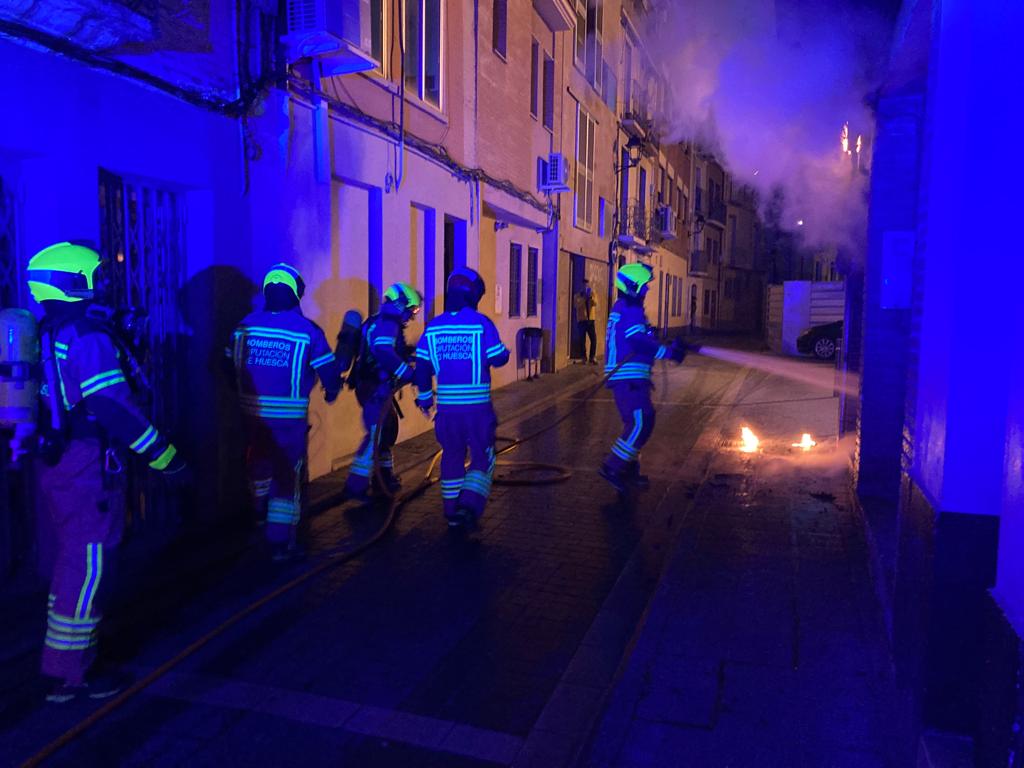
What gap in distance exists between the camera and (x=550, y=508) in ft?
22.2

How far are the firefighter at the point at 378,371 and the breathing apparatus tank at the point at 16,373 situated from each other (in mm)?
3266

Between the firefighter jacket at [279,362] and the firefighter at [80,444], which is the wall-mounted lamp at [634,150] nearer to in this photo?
the firefighter jacket at [279,362]

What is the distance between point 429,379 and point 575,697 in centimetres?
321

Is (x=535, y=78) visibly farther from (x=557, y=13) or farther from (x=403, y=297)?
(x=403, y=297)

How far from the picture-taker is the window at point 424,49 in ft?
31.0

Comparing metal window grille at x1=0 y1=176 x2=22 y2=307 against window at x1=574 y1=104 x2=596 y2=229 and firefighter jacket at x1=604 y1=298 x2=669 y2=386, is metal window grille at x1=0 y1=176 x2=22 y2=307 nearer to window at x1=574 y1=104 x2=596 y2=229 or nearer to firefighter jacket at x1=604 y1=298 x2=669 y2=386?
firefighter jacket at x1=604 y1=298 x2=669 y2=386

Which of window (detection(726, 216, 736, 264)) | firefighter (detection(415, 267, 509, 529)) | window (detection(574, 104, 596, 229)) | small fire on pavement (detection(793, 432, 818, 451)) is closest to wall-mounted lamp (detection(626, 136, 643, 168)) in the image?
window (detection(574, 104, 596, 229))

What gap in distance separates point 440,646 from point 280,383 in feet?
6.96

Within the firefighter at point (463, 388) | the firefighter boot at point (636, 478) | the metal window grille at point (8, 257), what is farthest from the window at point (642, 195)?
the metal window grille at point (8, 257)

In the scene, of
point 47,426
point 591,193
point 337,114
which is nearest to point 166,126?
point 337,114

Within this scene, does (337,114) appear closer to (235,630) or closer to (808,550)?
(235,630)

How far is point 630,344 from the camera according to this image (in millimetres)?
7105

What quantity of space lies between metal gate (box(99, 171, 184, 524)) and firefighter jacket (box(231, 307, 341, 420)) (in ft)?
2.21

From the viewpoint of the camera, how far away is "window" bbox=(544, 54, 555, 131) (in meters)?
15.8
